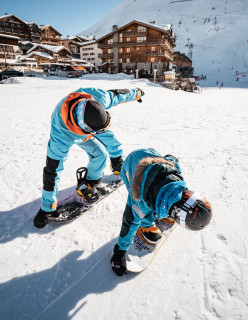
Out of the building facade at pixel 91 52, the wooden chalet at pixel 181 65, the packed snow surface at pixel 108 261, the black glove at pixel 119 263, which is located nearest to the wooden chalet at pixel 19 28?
the building facade at pixel 91 52

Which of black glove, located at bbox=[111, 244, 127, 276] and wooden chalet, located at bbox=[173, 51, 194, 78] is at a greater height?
wooden chalet, located at bbox=[173, 51, 194, 78]

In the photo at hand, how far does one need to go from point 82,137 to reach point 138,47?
36269 mm

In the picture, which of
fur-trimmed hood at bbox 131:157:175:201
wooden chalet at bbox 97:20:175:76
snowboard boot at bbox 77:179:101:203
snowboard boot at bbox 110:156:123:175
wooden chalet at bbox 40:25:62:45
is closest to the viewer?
fur-trimmed hood at bbox 131:157:175:201

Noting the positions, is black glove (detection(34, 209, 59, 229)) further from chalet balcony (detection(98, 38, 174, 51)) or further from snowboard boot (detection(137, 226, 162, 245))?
chalet balcony (detection(98, 38, 174, 51))

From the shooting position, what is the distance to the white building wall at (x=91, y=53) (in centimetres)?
4431

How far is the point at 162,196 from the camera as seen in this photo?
1272 millimetres

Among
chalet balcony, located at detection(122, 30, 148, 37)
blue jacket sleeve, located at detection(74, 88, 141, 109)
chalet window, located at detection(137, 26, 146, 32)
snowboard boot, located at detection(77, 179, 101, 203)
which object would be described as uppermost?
chalet window, located at detection(137, 26, 146, 32)

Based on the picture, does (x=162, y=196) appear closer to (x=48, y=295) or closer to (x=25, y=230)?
(x=48, y=295)

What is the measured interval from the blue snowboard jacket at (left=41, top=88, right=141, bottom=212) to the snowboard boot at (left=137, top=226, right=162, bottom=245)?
3.84ft

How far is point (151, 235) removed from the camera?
7.03 ft

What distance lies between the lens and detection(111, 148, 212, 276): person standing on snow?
1.18m

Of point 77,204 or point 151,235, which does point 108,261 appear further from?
point 77,204

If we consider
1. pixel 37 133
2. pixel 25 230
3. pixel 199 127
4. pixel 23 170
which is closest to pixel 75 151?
pixel 23 170

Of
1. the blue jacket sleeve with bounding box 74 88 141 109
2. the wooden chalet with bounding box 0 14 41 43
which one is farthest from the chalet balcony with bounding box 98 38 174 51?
the blue jacket sleeve with bounding box 74 88 141 109
